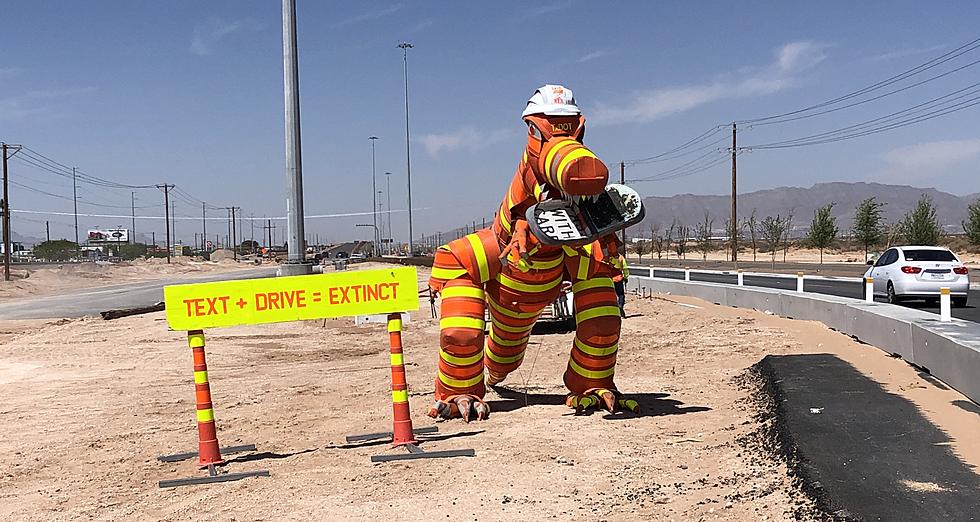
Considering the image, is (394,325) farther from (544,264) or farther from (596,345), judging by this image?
(596,345)

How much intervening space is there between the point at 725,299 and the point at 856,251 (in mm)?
58380

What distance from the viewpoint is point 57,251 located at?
92562 millimetres

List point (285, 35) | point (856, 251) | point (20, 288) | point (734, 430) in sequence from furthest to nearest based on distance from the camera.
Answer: point (856, 251) → point (20, 288) → point (285, 35) → point (734, 430)

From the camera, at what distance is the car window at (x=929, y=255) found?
20048 mm

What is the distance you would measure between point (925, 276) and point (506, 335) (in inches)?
567

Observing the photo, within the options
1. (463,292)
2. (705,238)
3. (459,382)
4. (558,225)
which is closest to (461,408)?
(459,382)

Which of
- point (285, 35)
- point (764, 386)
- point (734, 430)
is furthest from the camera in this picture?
point (285, 35)

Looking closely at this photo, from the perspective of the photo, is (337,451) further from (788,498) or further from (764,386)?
(764,386)

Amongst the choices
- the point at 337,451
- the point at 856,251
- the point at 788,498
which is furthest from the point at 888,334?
the point at 856,251

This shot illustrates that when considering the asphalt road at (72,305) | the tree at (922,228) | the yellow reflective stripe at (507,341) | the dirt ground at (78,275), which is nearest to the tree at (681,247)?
the tree at (922,228)

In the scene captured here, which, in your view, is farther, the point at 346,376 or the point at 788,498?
the point at 346,376

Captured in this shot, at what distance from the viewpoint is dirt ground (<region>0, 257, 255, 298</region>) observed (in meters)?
43.7

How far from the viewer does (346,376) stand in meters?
11.9

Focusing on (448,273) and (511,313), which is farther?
(511,313)
